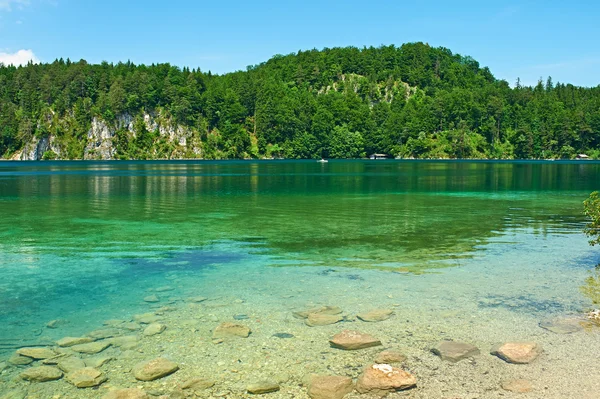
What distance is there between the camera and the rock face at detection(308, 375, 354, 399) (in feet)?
33.9

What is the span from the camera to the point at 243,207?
48.8 meters

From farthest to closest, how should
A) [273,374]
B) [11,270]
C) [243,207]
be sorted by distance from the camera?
[243,207] → [11,270] → [273,374]

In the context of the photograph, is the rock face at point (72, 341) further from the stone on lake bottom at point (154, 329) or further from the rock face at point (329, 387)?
the rock face at point (329, 387)

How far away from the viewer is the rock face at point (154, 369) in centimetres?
1132

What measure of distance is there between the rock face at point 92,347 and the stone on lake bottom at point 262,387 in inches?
175

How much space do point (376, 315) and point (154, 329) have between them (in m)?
6.51

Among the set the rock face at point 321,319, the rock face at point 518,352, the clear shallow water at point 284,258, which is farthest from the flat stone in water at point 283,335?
the rock face at point 518,352

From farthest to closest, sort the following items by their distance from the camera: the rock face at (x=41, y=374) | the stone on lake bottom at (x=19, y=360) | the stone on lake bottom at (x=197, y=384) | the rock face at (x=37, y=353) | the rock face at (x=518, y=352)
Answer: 1. the rock face at (x=37, y=353)
2. the stone on lake bottom at (x=19, y=360)
3. the rock face at (x=518, y=352)
4. the rock face at (x=41, y=374)
5. the stone on lake bottom at (x=197, y=384)

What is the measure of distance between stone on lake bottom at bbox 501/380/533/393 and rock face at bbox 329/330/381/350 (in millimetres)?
3302

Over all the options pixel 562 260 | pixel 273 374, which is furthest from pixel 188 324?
pixel 562 260

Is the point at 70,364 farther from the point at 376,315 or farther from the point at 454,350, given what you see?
the point at 454,350

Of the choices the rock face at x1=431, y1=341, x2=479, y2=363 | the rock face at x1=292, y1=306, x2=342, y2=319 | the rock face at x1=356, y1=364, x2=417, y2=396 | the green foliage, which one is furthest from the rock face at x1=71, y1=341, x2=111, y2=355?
the green foliage

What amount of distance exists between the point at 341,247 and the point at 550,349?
1537 cm

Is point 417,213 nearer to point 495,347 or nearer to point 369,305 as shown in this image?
point 369,305
